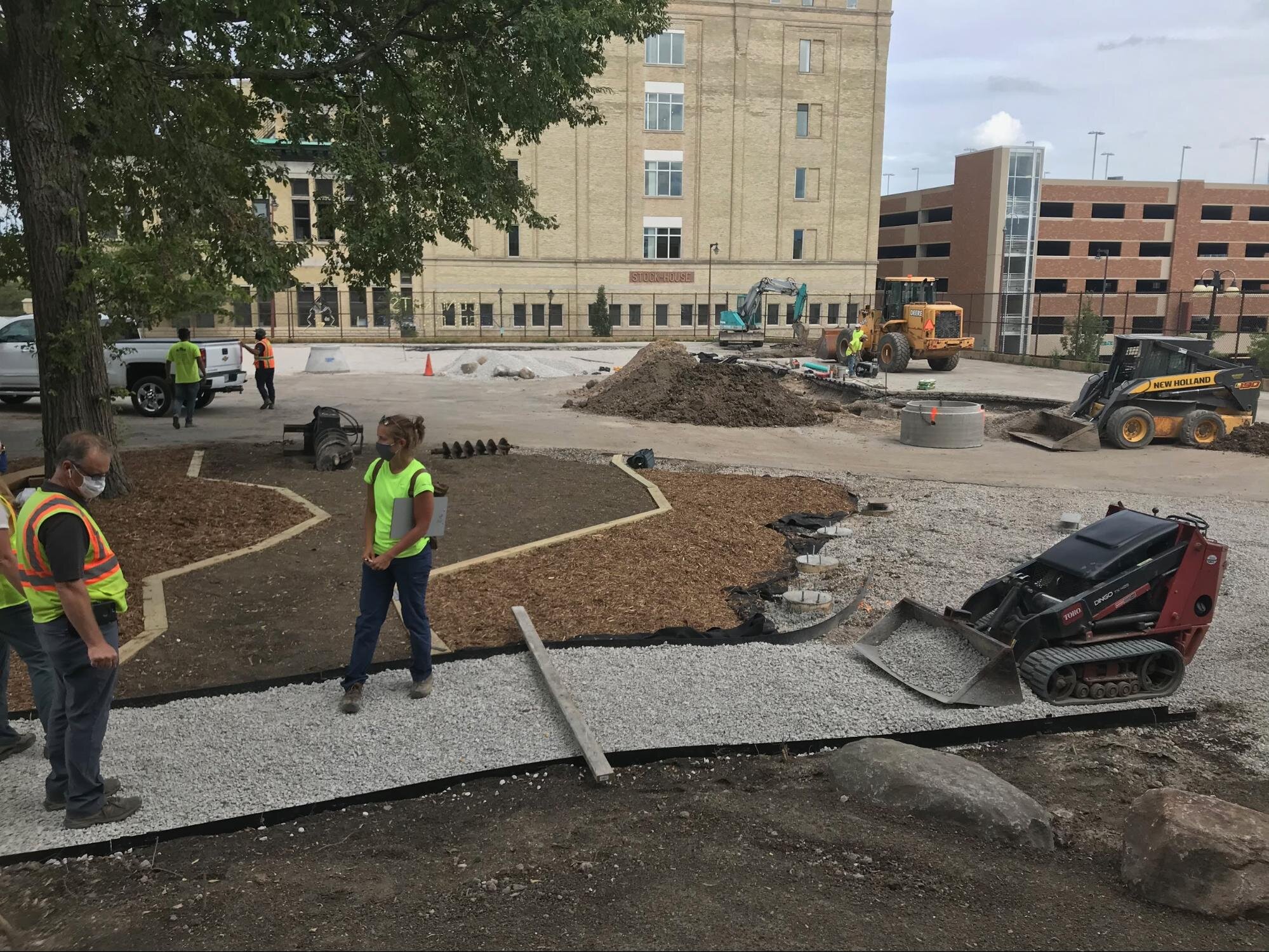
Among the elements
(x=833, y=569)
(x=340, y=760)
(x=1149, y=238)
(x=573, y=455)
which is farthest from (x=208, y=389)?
(x=1149, y=238)

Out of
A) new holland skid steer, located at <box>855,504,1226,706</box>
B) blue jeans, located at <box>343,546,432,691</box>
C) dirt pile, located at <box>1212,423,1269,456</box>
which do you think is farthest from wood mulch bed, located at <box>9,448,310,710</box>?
dirt pile, located at <box>1212,423,1269,456</box>

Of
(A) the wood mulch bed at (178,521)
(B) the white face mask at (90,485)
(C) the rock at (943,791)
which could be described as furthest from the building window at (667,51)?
(B) the white face mask at (90,485)

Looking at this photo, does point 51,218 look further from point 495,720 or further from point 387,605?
point 495,720

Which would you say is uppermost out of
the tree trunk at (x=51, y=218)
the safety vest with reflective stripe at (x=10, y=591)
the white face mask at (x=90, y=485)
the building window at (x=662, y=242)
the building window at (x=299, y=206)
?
the building window at (x=299, y=206)

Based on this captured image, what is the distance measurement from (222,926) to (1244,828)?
14.5ft

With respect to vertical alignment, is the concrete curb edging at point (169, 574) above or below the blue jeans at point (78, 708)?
below

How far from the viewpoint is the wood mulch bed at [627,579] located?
816 centimetres

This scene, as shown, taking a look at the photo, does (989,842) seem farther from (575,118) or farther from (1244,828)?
(575,118)

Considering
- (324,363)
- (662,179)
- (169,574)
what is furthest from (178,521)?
(662,179)

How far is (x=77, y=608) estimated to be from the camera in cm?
446

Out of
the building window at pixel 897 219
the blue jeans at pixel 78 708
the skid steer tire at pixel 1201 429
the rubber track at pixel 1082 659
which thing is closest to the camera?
the blue jeans at pixel 78 708

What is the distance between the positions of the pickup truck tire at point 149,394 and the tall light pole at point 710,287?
45979 mm

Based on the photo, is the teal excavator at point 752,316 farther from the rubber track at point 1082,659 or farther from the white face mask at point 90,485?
the white face mask at point 90,485

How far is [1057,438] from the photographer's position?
19.3 metres
